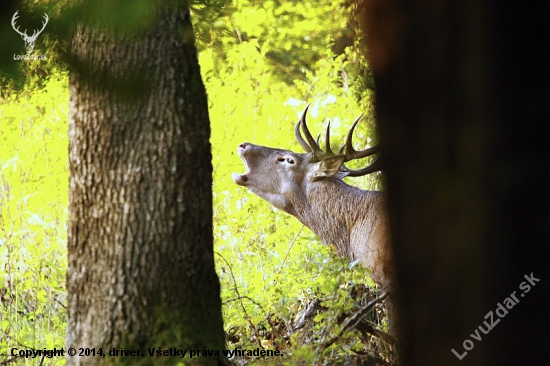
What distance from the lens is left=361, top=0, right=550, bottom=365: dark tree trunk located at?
1260 millimetres

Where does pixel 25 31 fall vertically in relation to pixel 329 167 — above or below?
below

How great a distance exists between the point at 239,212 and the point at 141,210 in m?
3.88

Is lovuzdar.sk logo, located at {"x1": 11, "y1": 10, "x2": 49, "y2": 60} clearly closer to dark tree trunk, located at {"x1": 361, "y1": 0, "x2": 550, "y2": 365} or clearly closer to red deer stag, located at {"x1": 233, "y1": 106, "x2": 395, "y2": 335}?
dark tree trunk, located at {"x1": 361, "y1": 0, "x2": 550, "y2": 365}

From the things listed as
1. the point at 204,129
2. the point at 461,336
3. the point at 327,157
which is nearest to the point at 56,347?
the point at 204,129

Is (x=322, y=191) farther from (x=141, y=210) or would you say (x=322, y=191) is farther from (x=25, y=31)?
(x=25, y=31)

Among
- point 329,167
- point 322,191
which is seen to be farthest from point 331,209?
point 329,167

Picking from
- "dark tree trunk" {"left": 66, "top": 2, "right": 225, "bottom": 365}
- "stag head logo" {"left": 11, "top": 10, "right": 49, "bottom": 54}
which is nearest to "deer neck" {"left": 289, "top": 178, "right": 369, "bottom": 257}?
"dark tree trunk" {"left": 66, "top": 2, "right": 225, "bottom": 365}

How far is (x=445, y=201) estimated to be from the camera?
50.4 inches

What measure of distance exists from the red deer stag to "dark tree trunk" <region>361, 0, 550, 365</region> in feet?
14.2

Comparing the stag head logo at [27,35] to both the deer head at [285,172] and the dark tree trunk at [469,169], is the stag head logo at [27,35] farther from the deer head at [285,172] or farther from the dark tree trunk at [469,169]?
the deer head at [285,172]

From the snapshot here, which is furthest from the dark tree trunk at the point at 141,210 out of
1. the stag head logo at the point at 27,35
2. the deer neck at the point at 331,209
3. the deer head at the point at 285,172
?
the deer head at the point at 285,172

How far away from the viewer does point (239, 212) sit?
7.04m

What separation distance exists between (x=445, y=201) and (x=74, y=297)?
2354 millimetres

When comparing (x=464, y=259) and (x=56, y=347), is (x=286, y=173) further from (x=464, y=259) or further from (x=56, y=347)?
(x=464, y=259)
